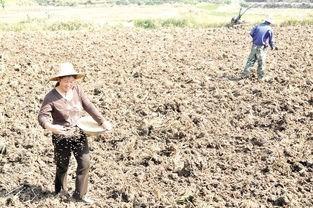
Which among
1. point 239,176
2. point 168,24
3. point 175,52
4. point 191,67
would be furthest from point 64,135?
point 168,24

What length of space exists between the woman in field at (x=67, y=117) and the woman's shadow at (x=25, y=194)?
0.49 m

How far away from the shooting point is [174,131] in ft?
27.3

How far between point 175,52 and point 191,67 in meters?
2.56

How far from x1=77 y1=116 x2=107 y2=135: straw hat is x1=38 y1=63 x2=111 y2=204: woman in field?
0.05m

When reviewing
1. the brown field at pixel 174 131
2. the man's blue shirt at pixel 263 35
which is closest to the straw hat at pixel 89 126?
the brown field at pixel 174 131

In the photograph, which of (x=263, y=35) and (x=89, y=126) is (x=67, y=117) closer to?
(x=89, y=126)

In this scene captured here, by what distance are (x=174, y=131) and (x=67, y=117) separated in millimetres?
2996

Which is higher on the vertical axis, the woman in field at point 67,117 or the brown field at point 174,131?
the woman in field at point 67,117

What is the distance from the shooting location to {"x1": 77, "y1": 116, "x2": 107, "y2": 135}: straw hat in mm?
5598

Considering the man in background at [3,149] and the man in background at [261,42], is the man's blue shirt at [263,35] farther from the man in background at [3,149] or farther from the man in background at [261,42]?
the man in background at [3,149]

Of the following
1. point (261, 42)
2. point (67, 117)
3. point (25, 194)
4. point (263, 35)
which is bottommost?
point (25, 194)

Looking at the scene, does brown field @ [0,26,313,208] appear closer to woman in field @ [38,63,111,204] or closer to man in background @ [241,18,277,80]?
man in background @ [241,18,277,80]

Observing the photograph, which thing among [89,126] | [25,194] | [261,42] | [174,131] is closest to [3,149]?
[25,194]

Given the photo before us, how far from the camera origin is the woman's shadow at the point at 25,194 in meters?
6.12
